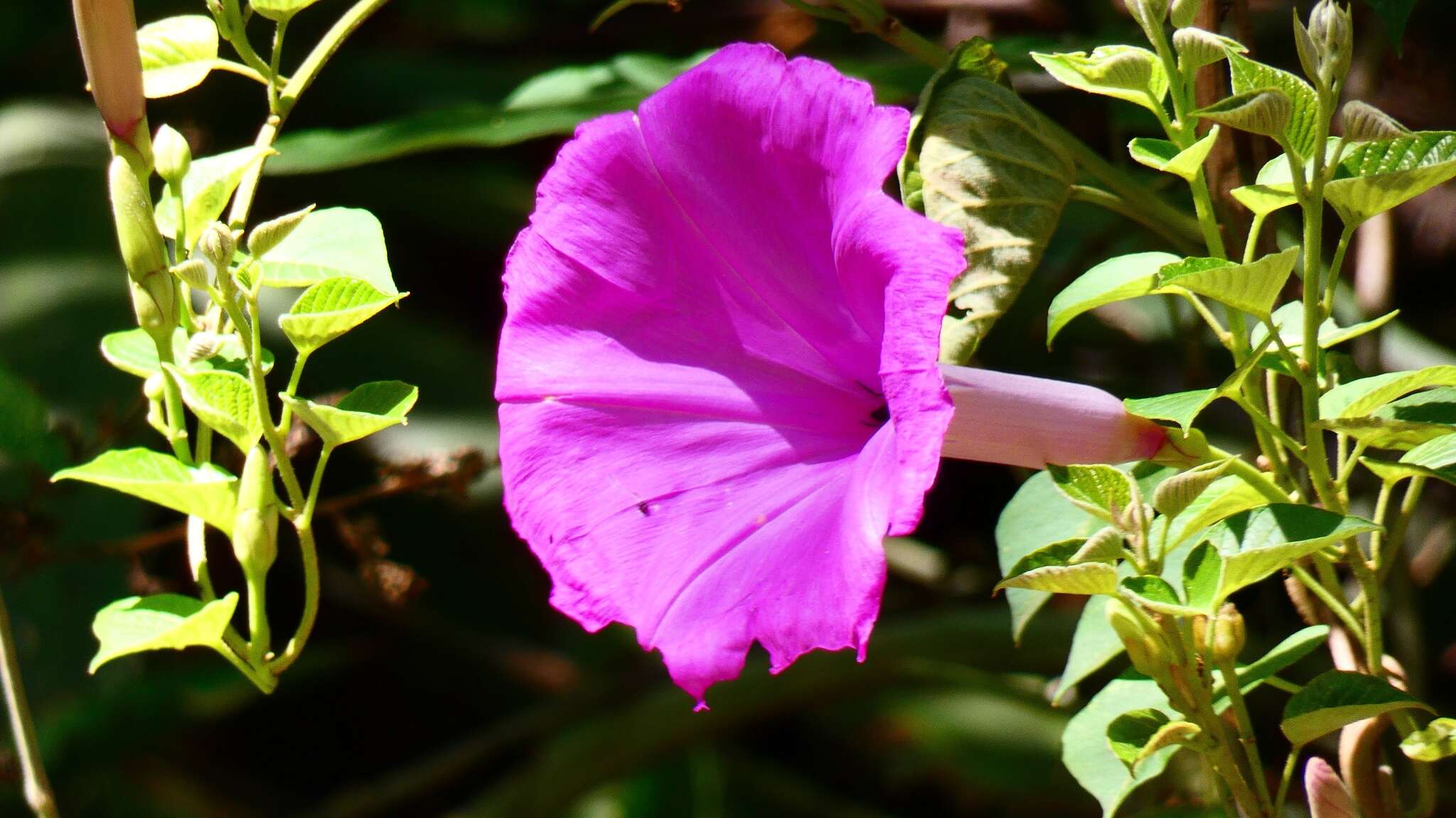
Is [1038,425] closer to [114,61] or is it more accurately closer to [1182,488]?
[1182,488]

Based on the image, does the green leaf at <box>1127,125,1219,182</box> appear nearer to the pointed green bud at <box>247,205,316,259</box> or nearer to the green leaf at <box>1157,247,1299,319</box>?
the green leaf at <box>1157,247,1299,319</box>

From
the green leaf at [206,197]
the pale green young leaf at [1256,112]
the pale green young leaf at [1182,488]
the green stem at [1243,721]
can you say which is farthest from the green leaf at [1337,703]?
the green leaf at [206,197]

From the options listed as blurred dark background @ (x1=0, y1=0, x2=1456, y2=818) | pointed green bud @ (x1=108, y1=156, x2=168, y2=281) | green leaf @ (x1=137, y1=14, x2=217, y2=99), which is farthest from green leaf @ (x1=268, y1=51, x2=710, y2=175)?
pointed green bud @ (x1=108, y1=156, x2=168, y2=281)

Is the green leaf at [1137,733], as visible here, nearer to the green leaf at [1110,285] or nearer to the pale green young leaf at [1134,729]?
the pale green young leaf at [1134,729]

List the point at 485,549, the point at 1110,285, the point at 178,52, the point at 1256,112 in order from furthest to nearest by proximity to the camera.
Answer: the point at 485,549 → the point at 178,52 → the point at 1110,285 → the point at 1256,112

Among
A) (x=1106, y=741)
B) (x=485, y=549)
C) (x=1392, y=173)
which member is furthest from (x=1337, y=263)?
(x=485, y=549)

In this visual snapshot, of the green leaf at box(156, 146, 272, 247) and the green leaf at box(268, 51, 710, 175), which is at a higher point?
the green leaf at box(156, 146, 272, 247)

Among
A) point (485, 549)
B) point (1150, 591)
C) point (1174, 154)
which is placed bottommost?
point (485, 549)
